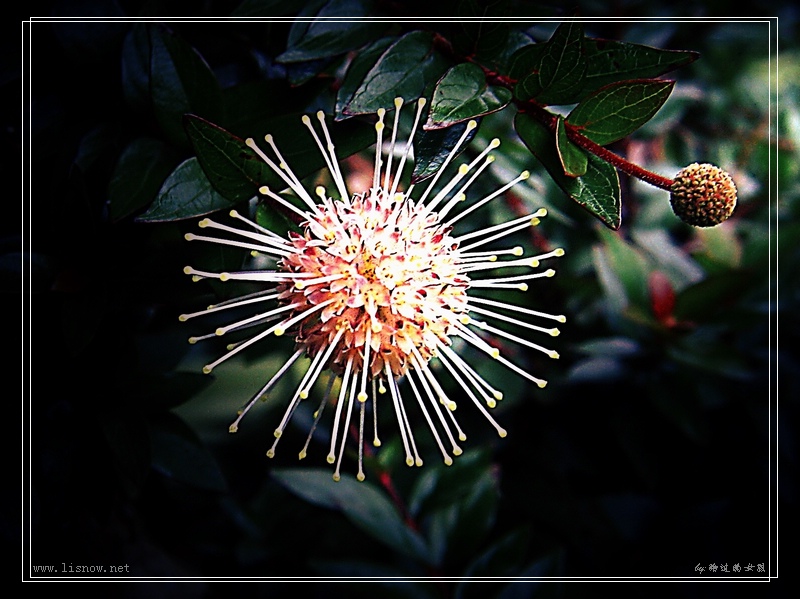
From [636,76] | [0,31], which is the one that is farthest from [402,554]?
[0,31]

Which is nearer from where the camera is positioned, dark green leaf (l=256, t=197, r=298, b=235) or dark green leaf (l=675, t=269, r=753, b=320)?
dark green leaf (l=256, t=197, r=298, b=235)

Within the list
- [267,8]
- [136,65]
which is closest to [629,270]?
[267,8]

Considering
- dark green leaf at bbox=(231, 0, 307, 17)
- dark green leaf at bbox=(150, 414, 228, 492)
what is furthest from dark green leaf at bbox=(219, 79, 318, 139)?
dark green leaf at bbox=(150, 414, 228, 492)

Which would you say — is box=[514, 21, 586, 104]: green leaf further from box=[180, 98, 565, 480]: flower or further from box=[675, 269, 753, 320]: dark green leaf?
box=[675, 269, 753, 320]: dark green leaf

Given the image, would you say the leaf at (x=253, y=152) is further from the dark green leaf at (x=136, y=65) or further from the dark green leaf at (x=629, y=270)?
the dark green leaf at (x=629, y=270)

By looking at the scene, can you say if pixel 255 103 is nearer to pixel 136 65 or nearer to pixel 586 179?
pixel 136 65

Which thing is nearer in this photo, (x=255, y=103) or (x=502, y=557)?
(x=255, y=103)

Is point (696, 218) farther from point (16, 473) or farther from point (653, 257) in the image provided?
point (16, 473)

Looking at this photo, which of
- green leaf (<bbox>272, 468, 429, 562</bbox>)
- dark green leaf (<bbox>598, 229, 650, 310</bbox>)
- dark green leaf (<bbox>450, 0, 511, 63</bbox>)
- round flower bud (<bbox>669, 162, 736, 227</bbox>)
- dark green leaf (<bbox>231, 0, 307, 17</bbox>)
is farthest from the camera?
dark green leaf (<bbox>598, 229, 650, 310</bbox>)
